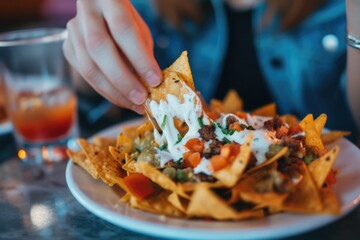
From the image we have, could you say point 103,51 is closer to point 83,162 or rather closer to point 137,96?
point 137,96

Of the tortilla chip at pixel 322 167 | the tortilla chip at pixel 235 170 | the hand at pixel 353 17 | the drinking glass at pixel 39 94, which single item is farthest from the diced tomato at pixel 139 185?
the hand at pixel 353 17

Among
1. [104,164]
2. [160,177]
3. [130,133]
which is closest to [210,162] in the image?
[160,177]

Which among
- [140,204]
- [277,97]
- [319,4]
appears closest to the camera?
[140,204]

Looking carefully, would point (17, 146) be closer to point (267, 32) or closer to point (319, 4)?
point (267, 32)

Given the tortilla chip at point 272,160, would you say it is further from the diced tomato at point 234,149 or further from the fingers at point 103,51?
the fingers at point 103,51

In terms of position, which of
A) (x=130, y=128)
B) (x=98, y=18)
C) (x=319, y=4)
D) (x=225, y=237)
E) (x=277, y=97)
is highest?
(x=98, y=18)

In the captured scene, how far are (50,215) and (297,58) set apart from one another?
1575 mm

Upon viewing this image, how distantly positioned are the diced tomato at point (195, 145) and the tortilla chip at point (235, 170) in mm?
167

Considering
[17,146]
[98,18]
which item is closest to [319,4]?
[98,18]

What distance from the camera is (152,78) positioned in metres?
1.37

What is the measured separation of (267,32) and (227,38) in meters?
0.21

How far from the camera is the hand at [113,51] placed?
1.31 meters

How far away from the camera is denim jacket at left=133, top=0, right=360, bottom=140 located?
7.80 ft

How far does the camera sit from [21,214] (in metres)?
1.39
